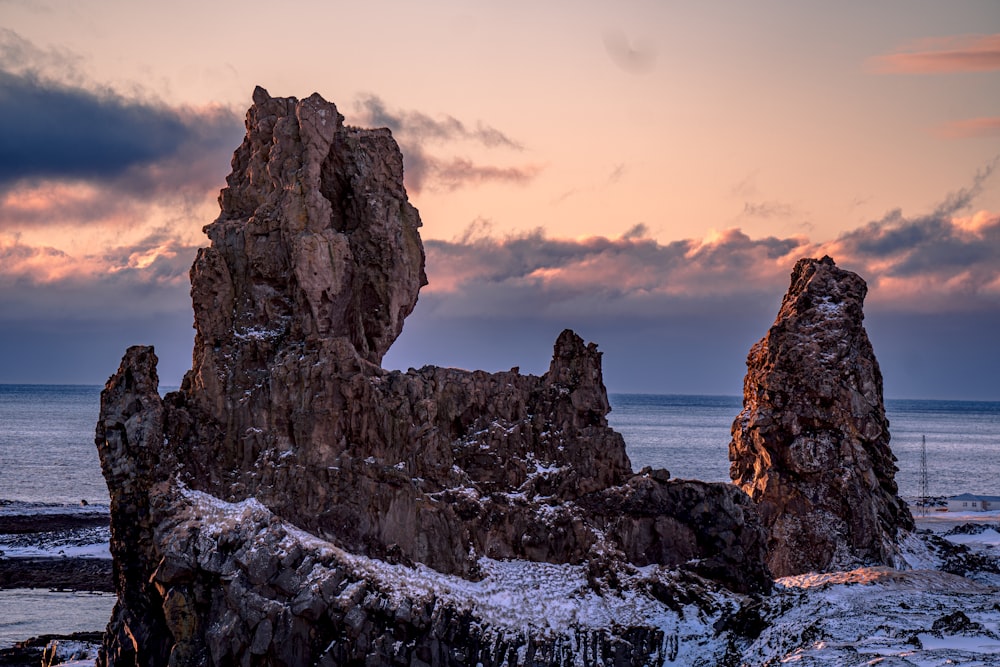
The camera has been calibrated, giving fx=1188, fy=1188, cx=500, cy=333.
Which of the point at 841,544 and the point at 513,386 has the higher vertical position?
the point at 513,386

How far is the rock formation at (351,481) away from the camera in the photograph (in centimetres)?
3972

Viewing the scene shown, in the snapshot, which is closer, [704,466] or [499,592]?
[499,592]

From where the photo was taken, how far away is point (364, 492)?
43.0 meters

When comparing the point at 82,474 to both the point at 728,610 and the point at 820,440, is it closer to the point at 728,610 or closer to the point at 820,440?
the point at 820,440

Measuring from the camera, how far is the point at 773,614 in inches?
1690

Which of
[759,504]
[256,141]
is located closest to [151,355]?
[256,141]

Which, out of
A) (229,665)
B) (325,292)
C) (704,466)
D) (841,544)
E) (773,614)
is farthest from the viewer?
(704,466)

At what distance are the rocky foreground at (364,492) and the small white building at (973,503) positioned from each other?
66.6m

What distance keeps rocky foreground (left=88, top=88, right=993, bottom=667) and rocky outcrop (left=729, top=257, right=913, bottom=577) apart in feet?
40.8

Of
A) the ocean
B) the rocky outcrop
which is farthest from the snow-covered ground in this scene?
the ocean

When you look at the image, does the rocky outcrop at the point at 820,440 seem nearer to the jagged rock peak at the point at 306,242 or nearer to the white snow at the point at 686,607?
the white snow at the point at 686,607

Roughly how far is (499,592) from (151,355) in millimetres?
15484

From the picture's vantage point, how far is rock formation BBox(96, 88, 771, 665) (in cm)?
3972

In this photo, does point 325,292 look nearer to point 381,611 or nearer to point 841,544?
point 381,611
